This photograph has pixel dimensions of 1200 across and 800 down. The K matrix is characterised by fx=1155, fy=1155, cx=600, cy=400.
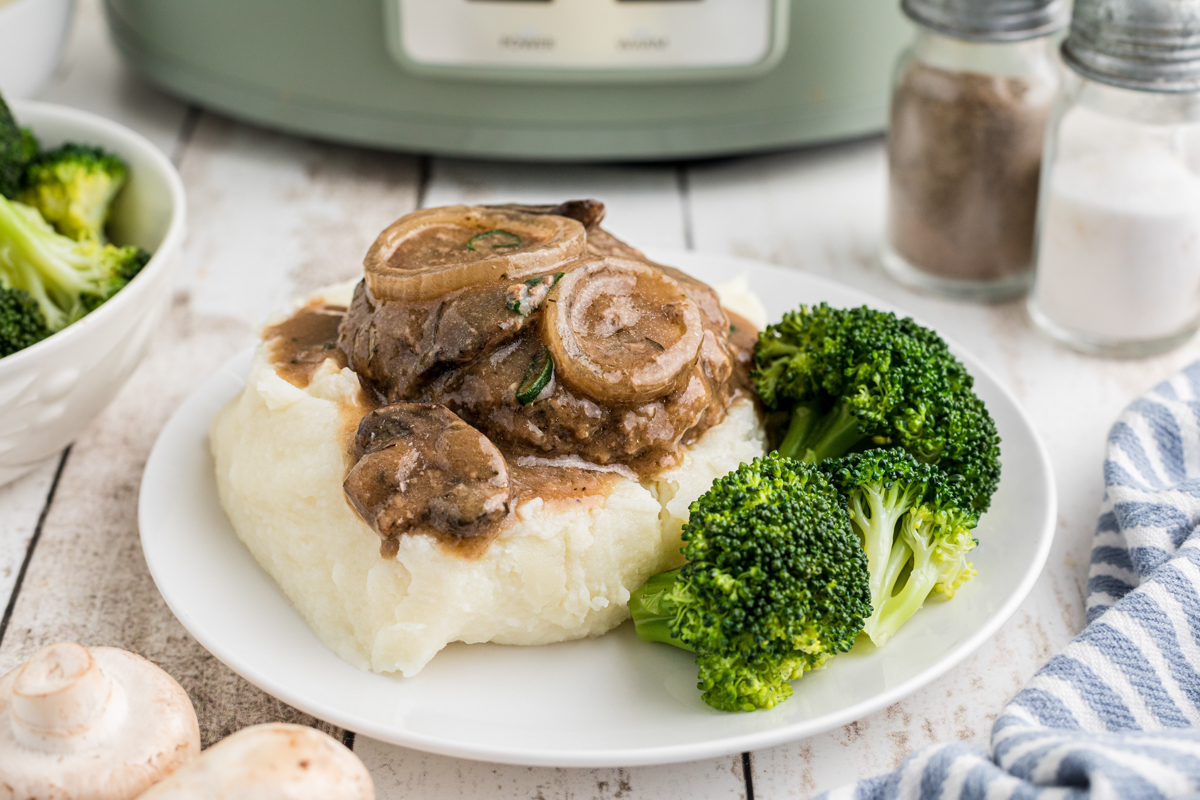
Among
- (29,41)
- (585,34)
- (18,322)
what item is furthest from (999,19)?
(29,41)

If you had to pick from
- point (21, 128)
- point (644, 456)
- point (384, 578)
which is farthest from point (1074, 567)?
point (21, 128)

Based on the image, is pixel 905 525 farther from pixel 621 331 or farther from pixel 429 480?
pixel 429 480

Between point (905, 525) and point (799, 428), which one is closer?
point (905, 525)


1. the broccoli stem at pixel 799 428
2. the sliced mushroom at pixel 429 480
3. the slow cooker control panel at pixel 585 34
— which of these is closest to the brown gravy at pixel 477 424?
the sliced mushroom at pixel 429 480

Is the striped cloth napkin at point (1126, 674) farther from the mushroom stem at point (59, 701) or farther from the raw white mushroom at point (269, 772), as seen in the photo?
the mushroom stem at point (59, 701)

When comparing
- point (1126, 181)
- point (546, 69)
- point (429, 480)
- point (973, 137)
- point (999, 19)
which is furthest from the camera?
point (546, 69)

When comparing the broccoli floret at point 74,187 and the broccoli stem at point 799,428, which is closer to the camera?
the broccoli stem at point 799,428

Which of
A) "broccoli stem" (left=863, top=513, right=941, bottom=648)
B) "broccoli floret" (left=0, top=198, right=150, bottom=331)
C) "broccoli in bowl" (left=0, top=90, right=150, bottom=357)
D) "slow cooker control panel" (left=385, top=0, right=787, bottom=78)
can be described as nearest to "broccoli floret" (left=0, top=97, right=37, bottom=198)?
"broccoli in bowl" (left=0, top=90, right=150, bottom=357)
